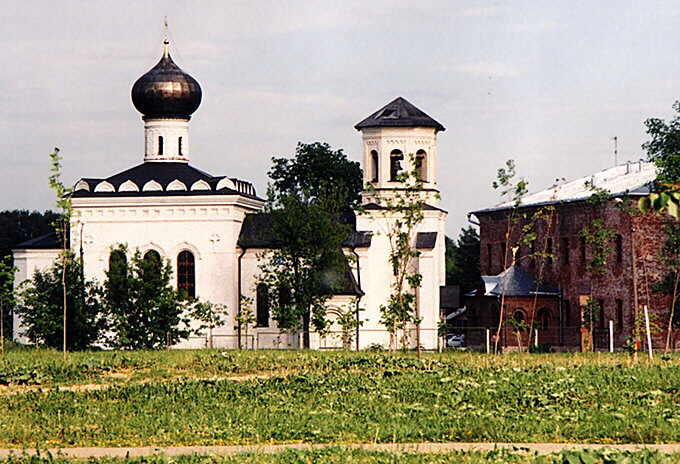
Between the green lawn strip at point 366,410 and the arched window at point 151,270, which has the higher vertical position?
the arched window at point 151,270

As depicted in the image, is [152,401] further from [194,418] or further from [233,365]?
[233,365]

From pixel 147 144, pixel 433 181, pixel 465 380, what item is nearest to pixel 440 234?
pixel 433 181

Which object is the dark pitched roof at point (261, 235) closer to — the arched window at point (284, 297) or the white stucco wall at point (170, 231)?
the white stucco wall at point (170, 231)

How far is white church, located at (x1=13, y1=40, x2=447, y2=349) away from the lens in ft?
197

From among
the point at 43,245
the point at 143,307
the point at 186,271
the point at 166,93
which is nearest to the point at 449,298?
the point at 186,271

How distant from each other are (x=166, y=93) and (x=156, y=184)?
4041mm

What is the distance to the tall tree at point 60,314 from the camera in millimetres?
47156

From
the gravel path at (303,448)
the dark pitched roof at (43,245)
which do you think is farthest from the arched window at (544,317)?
the gravel path at (303,448)

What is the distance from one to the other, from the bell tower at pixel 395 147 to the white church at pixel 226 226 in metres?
0.04

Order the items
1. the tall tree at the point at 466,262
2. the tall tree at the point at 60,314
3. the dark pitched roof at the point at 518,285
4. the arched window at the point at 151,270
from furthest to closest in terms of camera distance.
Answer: the tall tree at the point at 466,262
the dark pitched roof at the point at 518,285
the arched window at the point at 151,270
the tall tree at the point at 60,314

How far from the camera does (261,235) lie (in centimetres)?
6100

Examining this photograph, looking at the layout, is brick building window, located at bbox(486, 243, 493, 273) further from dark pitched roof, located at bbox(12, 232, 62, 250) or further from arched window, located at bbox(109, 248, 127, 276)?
dark pitched roof, located at bbox(12, 232, 62, 250)

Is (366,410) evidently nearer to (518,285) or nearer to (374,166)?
(518,285)

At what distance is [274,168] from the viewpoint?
82625mm
